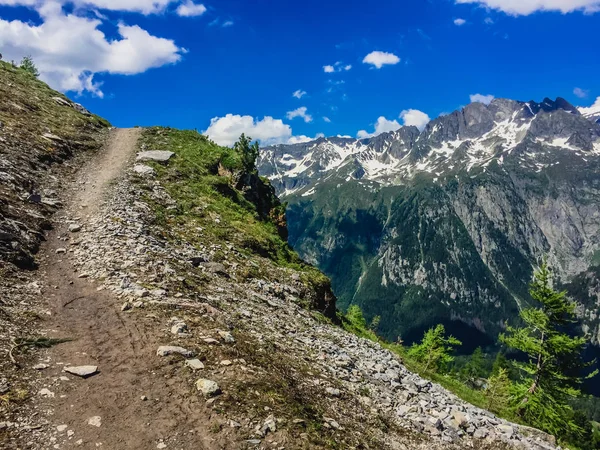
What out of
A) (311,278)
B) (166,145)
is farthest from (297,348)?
(166,145)

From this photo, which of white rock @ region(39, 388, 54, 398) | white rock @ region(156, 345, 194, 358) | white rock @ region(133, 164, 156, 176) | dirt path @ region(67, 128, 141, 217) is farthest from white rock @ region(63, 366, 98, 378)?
white rock @ region(133, 164, 156, 176)

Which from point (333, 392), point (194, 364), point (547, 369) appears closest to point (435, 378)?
point (547, 369)

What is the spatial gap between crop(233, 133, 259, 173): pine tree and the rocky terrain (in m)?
19.5

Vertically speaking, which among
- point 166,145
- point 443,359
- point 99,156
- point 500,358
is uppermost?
point 166,145

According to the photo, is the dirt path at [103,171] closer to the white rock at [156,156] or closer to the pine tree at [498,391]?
the white rock at [156,156]

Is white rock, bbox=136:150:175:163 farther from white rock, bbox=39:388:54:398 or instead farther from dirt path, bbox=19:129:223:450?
white rock, bbox=39:388:54:398

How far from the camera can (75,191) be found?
1020 inches

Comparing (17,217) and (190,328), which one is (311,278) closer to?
(190,328)

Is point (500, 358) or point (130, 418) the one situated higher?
point (130, 418)

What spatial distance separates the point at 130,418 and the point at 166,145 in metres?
36.7

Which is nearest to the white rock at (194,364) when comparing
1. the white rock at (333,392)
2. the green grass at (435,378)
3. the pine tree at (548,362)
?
the white rock at (333,392)

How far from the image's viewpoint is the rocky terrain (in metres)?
9.06

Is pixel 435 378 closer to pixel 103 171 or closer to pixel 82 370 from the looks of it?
pixel 82 370

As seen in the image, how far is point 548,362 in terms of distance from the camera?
3569 centimetres
